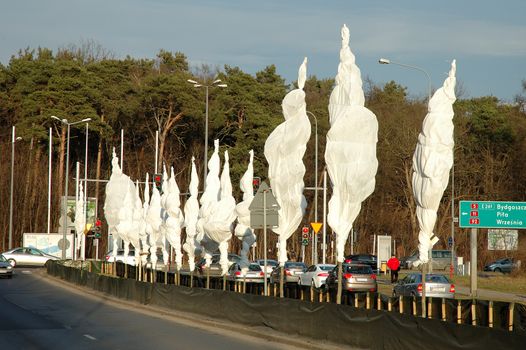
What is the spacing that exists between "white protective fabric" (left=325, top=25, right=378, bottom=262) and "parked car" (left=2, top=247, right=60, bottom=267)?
52.5 meters

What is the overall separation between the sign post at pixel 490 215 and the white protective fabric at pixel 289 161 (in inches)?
776

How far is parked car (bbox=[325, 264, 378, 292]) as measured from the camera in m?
43.5

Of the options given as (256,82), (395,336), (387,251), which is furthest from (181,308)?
(256,82)

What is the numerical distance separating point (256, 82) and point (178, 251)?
52.4 metres

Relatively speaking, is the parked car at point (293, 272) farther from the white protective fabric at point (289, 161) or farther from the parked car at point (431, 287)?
the white protective fabric at point (289, 161)

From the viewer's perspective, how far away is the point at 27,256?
72625 mm

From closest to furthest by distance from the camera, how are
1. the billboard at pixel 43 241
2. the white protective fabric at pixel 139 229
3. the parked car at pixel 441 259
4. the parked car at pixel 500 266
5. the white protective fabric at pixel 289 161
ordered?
the white protective fabric at pixel 289 161, the white protective fabric at pixel 139 229, the parked car at pixel 441 259, the parked car at pixel 500 266, the billboard at pixel 43 241

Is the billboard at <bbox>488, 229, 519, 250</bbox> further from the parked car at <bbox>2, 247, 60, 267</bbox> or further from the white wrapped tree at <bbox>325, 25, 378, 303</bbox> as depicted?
the white wrapped tree at <bbox>325, 25, 378, 303</bbox>

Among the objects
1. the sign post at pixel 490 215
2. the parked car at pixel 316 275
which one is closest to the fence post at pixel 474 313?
the sign post at pixel 490 215

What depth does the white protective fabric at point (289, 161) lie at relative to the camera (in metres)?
26.1

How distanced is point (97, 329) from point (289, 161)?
6.70 metres

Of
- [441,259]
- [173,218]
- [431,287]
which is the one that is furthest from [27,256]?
[431,287]

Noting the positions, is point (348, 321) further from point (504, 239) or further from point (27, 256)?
point (27, 256)

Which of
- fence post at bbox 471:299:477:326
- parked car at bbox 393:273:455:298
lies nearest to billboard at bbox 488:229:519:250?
parked car at bbox 393:273:455:298
